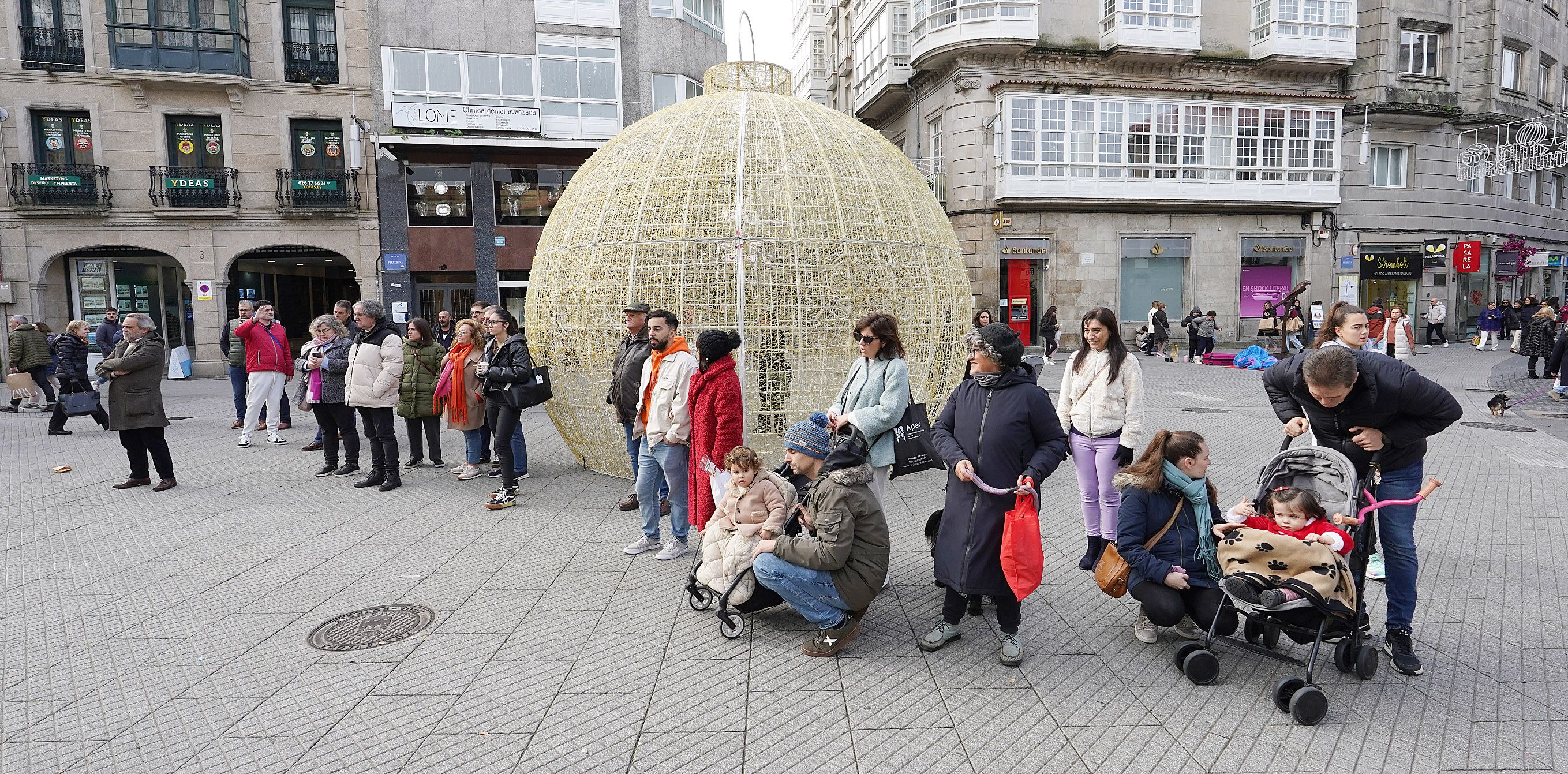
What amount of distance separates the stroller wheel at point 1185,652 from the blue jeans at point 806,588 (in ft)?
5.51

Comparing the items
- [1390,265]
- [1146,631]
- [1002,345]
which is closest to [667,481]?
[1002,345]

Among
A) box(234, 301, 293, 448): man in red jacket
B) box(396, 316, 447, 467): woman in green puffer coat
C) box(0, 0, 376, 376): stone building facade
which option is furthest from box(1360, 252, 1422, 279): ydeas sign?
box(0, 0, 376, 376): stone building facade

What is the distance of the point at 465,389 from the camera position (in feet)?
28.1

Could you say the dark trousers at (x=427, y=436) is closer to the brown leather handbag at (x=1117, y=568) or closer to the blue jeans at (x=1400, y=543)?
the brown leather handbag at (x=1117, y=568)

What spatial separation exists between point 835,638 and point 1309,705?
7.18ft

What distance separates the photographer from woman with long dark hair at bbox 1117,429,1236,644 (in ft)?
13.2

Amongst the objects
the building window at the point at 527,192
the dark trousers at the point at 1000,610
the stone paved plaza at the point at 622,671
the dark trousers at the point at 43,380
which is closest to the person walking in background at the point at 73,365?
the dark trousers at the point at 43,380

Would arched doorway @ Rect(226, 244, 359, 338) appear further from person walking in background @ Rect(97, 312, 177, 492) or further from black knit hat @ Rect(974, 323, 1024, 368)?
black knit hat @ Rect(974, 323, 1024, 368)

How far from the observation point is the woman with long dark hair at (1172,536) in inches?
159

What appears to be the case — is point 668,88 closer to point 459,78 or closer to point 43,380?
point 459,78

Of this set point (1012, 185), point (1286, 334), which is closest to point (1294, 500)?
point (1286, 334)

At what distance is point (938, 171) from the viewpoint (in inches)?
1006

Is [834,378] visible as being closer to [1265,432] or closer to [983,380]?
[983,380]

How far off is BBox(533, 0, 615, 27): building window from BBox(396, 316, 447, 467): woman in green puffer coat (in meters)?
16.8
